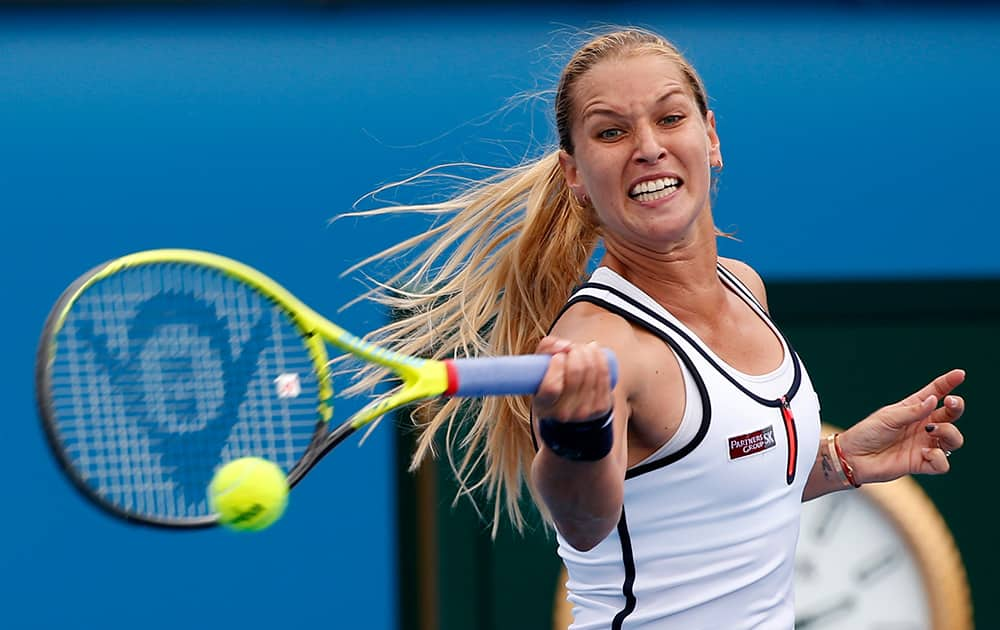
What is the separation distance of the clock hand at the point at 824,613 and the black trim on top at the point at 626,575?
161cm

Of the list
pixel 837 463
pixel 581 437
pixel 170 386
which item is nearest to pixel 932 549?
pixel 837 463

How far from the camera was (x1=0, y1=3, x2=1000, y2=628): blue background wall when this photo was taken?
345cm

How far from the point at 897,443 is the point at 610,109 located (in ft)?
2.58

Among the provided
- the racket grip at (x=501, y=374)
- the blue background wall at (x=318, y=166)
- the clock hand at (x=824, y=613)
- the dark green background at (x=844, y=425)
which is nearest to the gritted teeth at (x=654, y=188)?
the racket grip at (x=501, y=374)

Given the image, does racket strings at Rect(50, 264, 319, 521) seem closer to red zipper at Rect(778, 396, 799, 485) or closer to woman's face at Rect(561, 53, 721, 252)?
woman's face at Rect(561, 53, 721, 252)

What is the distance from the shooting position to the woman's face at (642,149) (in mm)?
2061

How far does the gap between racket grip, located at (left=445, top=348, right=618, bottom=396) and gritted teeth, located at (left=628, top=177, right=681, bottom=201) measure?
340 mm

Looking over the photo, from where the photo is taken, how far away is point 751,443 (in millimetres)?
1986

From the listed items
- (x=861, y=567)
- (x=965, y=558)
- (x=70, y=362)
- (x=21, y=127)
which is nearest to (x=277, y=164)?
(x=21, y=127)

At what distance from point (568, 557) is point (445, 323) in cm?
61

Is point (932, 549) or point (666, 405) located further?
point (932, 549)

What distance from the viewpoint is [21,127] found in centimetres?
354

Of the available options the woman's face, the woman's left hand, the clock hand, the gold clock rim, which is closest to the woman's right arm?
the woman's face

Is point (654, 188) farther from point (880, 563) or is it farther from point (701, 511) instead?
point (880, 563)
